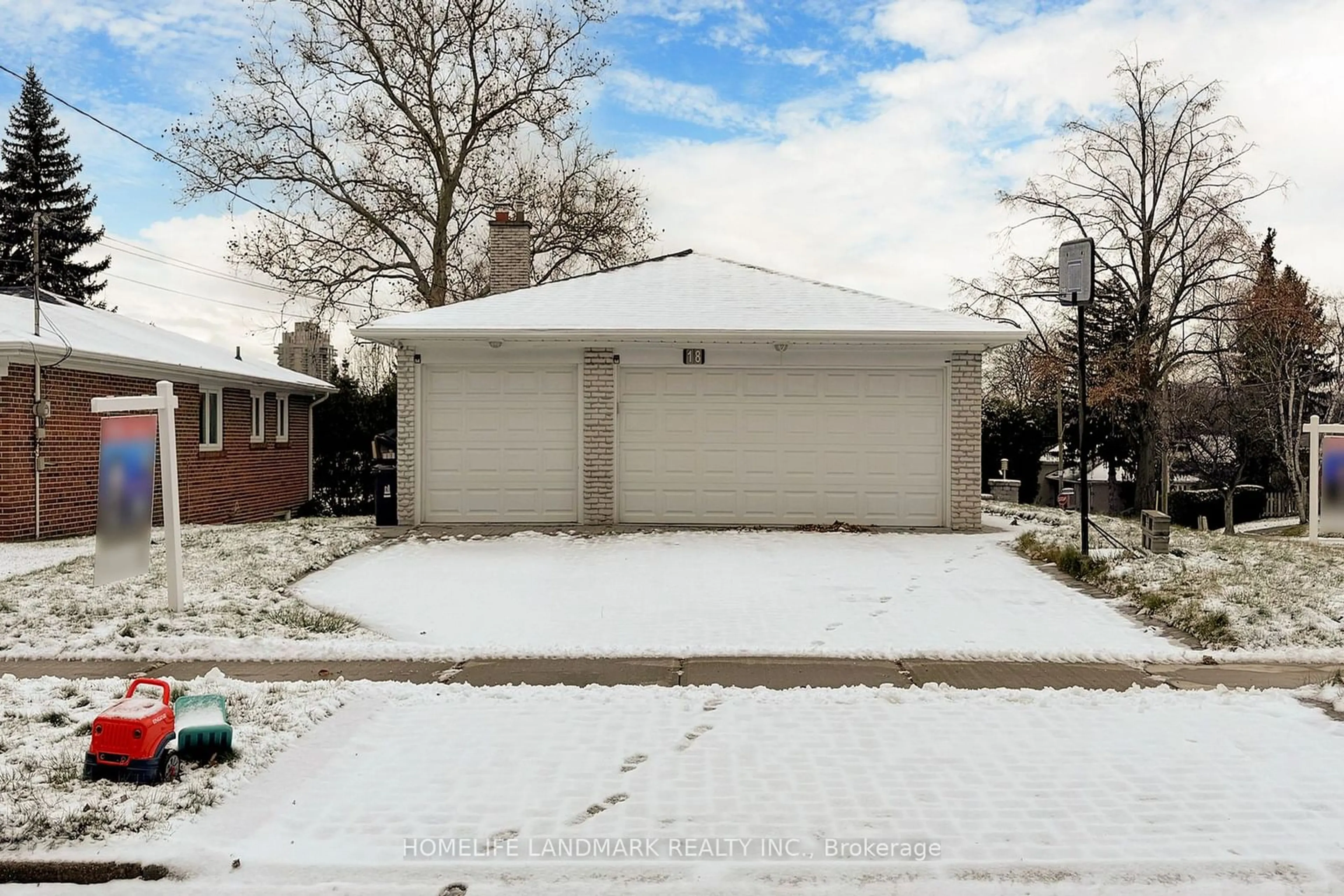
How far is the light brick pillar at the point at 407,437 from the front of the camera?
486 inches

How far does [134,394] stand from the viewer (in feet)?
47.9

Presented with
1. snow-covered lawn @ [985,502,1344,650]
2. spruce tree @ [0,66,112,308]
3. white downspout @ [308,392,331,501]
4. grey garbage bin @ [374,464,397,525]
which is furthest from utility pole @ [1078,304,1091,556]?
spruce tree @ [0,66,112,308]

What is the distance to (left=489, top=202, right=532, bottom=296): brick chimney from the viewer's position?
15656 mm

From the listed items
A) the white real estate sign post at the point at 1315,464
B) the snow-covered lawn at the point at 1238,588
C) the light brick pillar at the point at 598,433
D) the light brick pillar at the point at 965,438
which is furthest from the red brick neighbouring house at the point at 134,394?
the white real estate sign post at the point at 1315,464

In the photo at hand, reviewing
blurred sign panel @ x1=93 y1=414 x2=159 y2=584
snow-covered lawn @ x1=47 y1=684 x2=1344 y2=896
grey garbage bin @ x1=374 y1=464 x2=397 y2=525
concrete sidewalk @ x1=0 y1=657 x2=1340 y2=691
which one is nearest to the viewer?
snow-covered lawn @ x1=47 y1=684 x2=1344 y2=896

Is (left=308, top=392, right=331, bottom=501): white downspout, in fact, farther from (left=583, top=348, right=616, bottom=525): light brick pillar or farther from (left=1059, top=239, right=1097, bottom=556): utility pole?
(left=1059, top=239, right=1097, bottom=556): utility pole

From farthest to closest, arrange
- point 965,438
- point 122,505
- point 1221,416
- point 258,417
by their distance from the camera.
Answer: point 1221,416, point 258,417, point 965,438, point 122,505

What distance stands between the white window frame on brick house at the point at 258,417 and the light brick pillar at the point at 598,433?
891cm

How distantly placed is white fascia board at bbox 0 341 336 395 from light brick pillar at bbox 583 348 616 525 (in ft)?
22.9

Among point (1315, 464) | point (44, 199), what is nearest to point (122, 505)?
point (1315, 464)

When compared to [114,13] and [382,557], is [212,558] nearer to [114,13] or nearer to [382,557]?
[382,557]

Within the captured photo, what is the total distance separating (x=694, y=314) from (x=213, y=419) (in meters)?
9.70

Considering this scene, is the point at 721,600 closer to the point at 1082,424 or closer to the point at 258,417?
the point at 1082,424

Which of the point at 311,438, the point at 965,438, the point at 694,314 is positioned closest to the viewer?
the point at 965,438
